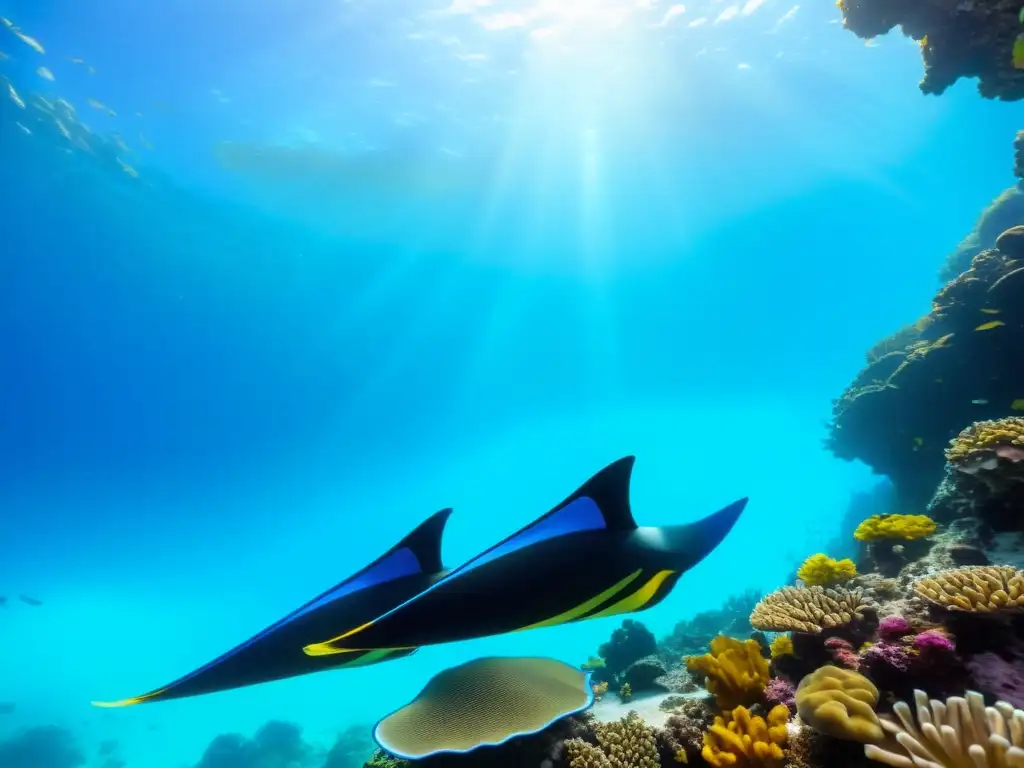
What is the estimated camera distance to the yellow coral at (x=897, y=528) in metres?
6.13

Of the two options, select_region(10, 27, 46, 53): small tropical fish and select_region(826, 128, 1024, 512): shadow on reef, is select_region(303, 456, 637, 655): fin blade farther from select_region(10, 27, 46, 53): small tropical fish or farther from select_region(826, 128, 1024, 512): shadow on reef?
select_region(10, 27, 46, 53): small tropical fish

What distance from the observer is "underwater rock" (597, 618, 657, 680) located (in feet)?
33.3

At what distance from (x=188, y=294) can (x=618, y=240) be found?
105 ft

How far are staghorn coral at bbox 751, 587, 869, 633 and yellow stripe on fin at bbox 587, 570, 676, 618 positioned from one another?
4187mm

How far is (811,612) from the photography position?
171 inches

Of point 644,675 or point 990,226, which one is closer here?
point 644,675

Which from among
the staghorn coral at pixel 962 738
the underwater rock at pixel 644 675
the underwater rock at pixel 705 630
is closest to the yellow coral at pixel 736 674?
the staghorn coral at pixel 962 738

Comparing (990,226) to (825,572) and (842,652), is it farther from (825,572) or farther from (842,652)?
(842,652)

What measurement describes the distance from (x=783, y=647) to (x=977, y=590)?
1613 mm

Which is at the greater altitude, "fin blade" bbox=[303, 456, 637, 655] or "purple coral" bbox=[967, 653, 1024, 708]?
"fin blade" bbox=[303, 456, 637, 655]

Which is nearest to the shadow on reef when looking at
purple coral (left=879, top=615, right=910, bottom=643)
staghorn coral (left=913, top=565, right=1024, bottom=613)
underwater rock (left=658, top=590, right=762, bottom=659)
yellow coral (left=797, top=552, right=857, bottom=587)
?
underwater rock (left=658, top=590, right=762, bottom=659)

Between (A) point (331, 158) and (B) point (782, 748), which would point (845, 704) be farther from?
(A) point (331, 158)

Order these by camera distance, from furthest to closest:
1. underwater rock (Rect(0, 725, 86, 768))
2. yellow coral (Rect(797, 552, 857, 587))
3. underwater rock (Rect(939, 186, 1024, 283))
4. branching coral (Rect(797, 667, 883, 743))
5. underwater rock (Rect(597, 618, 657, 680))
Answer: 1. underwater rock (Rect(0, 725, 86, 768))
2. underwater rock (Rect(939, 186, 1024, 283))
3. underwater rock (Rect(597, 618, 657, 680))
4. yellow coral (Rect(797, 552, 857, 587))
5. branching coral (Rect(797, 667, 883, 743))

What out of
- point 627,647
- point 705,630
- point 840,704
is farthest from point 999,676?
point 705,630
